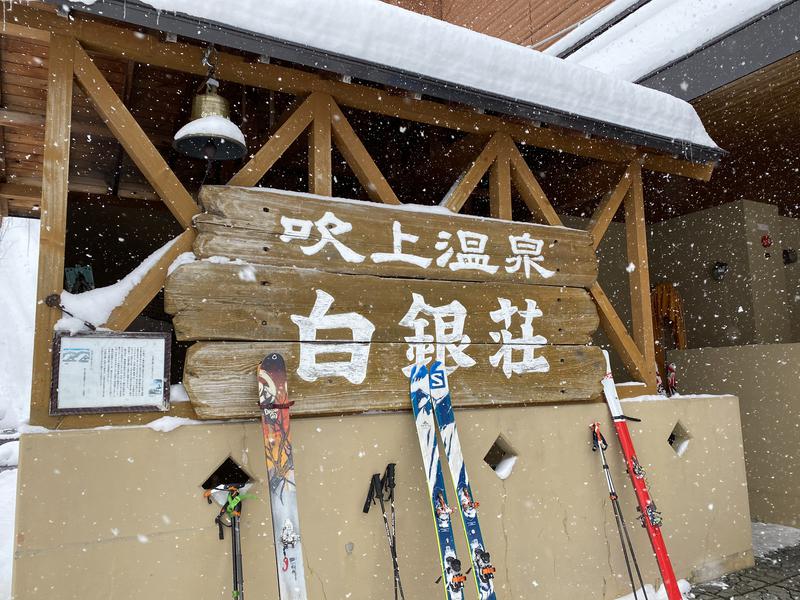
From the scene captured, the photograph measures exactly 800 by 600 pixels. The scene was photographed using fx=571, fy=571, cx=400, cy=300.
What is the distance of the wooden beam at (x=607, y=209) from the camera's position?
193 inches

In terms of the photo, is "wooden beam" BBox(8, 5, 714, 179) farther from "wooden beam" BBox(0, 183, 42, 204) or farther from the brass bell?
Answer: "wooden beam" BBox(0, 183, 42, 204)

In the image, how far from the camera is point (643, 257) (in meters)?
5.15

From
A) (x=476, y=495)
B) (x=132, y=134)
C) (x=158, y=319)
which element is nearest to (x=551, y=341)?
(x=476, y=495)

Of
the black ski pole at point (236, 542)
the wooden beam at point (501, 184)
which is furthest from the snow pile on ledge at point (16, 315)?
the wooden beam at point (501, 184)

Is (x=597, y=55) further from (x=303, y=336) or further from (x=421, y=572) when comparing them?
(x=421, y=572)

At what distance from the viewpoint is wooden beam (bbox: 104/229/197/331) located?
3.09 meters

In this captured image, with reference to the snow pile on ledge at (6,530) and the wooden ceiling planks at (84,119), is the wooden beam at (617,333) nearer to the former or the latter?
the wooden ceiling planks at (84,119)

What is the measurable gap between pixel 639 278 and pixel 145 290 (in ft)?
13.3

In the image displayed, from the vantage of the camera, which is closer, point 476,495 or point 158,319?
point 476,495

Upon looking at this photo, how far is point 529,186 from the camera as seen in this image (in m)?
4.62

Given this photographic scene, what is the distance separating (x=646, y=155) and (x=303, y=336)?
145 inches

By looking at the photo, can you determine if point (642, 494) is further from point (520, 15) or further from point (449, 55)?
point (520, 15)

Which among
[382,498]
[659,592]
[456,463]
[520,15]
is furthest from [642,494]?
[520,15]

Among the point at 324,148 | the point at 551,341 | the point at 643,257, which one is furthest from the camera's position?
the point at 643,257
